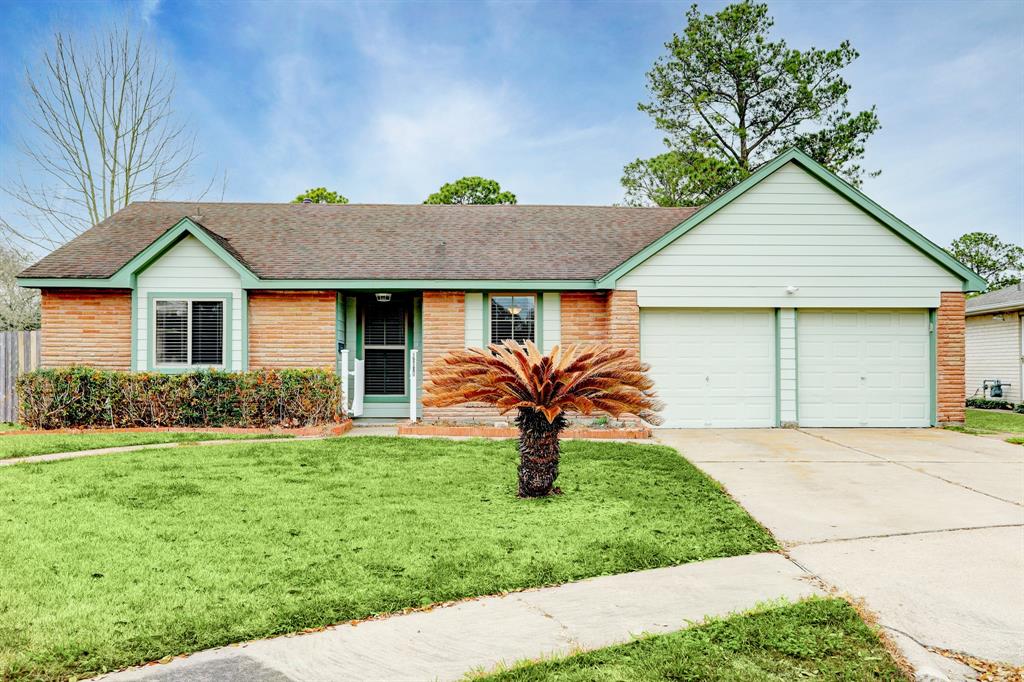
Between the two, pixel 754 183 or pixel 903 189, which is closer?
pixel 754 183

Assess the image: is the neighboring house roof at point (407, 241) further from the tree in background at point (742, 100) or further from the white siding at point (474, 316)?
the tree in background at point (742, 100)

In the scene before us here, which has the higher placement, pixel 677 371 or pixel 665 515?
pixel 677 371

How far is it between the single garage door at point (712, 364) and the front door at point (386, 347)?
5247mm

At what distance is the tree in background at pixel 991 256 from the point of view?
47844mm

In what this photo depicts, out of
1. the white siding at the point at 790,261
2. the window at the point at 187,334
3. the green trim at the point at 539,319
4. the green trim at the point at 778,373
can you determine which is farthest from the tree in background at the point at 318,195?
the green trim at the point at 778,373

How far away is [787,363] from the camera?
12.7 meters

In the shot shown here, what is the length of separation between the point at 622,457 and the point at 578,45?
615 inches

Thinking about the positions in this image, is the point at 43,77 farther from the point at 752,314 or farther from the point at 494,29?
the point at 752,314

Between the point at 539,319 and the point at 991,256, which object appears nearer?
the point at 539,319

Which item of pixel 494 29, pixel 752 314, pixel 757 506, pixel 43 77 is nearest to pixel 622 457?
pixel 757 506

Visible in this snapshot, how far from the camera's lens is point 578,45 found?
20.0 m

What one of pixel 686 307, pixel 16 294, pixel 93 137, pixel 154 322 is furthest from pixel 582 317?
pixel 16 294

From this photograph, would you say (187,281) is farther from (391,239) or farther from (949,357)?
(949,357)

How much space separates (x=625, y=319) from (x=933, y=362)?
20.7 feet
